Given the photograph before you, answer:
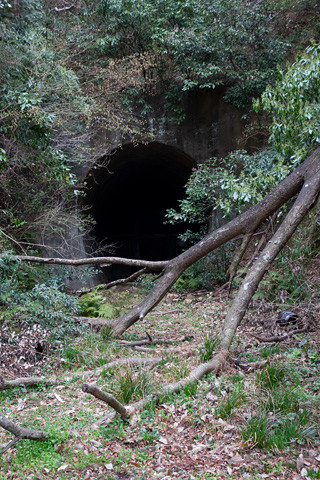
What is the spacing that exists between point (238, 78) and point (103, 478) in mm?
9317

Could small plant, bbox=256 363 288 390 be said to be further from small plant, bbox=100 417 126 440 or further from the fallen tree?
the fallen tree

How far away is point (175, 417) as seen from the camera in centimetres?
343

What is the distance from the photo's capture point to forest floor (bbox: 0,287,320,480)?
2822 millimetres

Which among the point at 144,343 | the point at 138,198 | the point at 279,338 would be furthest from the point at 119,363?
the point at 138,198

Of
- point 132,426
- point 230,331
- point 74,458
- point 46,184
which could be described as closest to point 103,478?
point 74,458

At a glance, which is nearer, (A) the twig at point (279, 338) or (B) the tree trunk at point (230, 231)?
(A) the twig at point (279, 338)

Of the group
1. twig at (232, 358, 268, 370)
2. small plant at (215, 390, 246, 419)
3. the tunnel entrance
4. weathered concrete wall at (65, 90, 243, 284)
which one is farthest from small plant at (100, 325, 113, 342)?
weathered concrete wall at (65, 90, 243, 284)

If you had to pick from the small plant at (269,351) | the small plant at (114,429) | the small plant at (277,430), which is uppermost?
the small plant at (277,430)

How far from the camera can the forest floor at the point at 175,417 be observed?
282 cm

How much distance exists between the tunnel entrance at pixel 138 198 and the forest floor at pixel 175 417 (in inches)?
224

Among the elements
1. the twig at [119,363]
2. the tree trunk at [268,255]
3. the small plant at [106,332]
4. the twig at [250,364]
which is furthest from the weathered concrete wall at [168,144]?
the twig at [250,364]

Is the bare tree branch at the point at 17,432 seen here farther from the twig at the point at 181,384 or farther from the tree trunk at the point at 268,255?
the tree trunk at the point at 268,255

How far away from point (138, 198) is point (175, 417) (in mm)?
14649

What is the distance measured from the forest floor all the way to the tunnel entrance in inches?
224
